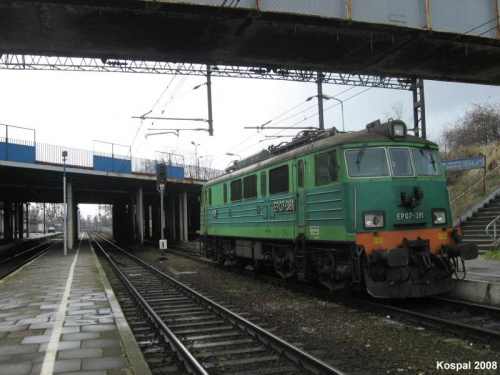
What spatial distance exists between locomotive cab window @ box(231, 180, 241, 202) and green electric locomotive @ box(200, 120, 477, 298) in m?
3.55

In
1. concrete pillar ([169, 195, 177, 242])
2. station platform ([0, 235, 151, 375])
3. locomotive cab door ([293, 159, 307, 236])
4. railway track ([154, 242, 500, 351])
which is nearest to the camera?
station platform ([0, 235, 151, 375])

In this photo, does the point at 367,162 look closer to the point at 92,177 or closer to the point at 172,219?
the point at 92,177

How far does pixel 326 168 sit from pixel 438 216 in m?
2.42

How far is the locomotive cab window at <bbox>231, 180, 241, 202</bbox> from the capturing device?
587 inches

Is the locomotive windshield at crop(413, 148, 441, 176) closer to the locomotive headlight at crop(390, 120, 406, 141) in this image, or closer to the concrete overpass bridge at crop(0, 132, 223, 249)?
the locomotive headlight at crop(390, 120, 406, 141)

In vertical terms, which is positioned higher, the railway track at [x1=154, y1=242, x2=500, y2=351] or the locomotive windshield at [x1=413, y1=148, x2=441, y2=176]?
the locomotive windshield at [x1=413, y1=148, x2=441, y2=176]

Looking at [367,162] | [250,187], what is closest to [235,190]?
[250,187]

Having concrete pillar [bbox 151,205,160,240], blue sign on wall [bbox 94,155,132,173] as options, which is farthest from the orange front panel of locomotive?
concrete pillar [bbox 151,205,160,240]

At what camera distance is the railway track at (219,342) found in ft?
18.4

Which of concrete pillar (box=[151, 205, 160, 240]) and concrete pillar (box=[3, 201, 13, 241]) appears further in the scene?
concrete pillar (box=[151, 205, 160, 240])

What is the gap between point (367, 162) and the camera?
361 inches

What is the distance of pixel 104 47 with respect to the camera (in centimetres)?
1276

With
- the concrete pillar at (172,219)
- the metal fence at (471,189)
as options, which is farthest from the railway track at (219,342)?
the concrete pillar at (172,219)

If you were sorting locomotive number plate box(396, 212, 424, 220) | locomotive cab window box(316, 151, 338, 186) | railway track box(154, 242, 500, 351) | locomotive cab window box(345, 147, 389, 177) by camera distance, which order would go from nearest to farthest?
railway track box(154, 242, 500, 351) < locomotive number plate box(396, 212, 424, 220) < locomotive cab window box(345, 147, 389, 177) < locomotive cab window box(316, 151, 338, 186)
